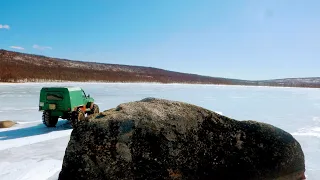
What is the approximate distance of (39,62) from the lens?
76875 mm

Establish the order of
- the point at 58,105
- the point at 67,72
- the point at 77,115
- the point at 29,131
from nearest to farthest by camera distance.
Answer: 1. the point at 29,131
2. the point at 58,105
3. the point at 77,115
4. the point at 67,72

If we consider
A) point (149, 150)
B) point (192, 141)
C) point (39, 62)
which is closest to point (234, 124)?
point (192, 141)

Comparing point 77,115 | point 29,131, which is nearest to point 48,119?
point 29,131

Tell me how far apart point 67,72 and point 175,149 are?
2398 inches

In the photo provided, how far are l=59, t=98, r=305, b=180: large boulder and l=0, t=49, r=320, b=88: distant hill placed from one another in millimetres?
40719

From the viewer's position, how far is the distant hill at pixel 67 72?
4932cm

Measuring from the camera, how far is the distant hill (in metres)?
49.3

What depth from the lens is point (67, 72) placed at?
62156mm

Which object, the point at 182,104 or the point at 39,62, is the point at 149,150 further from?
the point at 39,62

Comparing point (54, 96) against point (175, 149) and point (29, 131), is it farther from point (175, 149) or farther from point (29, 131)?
point (175, 149)

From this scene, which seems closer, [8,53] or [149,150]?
[149,150]

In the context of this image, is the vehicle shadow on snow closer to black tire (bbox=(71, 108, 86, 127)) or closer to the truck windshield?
black tire (bbox=(71, 108, 86, 127))

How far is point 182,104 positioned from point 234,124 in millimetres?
819

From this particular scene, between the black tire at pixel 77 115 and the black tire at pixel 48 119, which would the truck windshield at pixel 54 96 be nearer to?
the black tire at pixel 48 119
